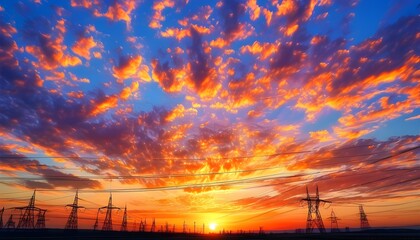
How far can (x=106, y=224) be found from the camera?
383 ft

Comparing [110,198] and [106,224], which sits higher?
[110,198]

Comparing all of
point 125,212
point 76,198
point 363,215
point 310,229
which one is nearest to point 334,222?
point 363,215

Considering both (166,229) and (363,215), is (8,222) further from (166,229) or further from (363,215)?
(363,215)

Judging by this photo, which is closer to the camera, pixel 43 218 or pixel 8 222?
pixel 43 218

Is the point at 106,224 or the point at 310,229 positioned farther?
the point at 106,224

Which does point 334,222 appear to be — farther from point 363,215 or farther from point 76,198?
point 76,198

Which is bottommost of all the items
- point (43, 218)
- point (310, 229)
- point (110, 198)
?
point (310, 229)

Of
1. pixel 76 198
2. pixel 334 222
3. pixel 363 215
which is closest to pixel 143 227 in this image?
pixel 76 198

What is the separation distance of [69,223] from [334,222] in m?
A: 109

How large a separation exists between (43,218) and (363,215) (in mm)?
123207

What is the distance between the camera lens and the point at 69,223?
100 meters

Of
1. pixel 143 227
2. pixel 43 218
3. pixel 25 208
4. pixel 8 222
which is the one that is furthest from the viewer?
pixel 143 227

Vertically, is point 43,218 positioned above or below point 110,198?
below

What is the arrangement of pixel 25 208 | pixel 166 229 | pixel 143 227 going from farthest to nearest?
pixel 166 229 < pixel 143 227 < pixel 25 208
